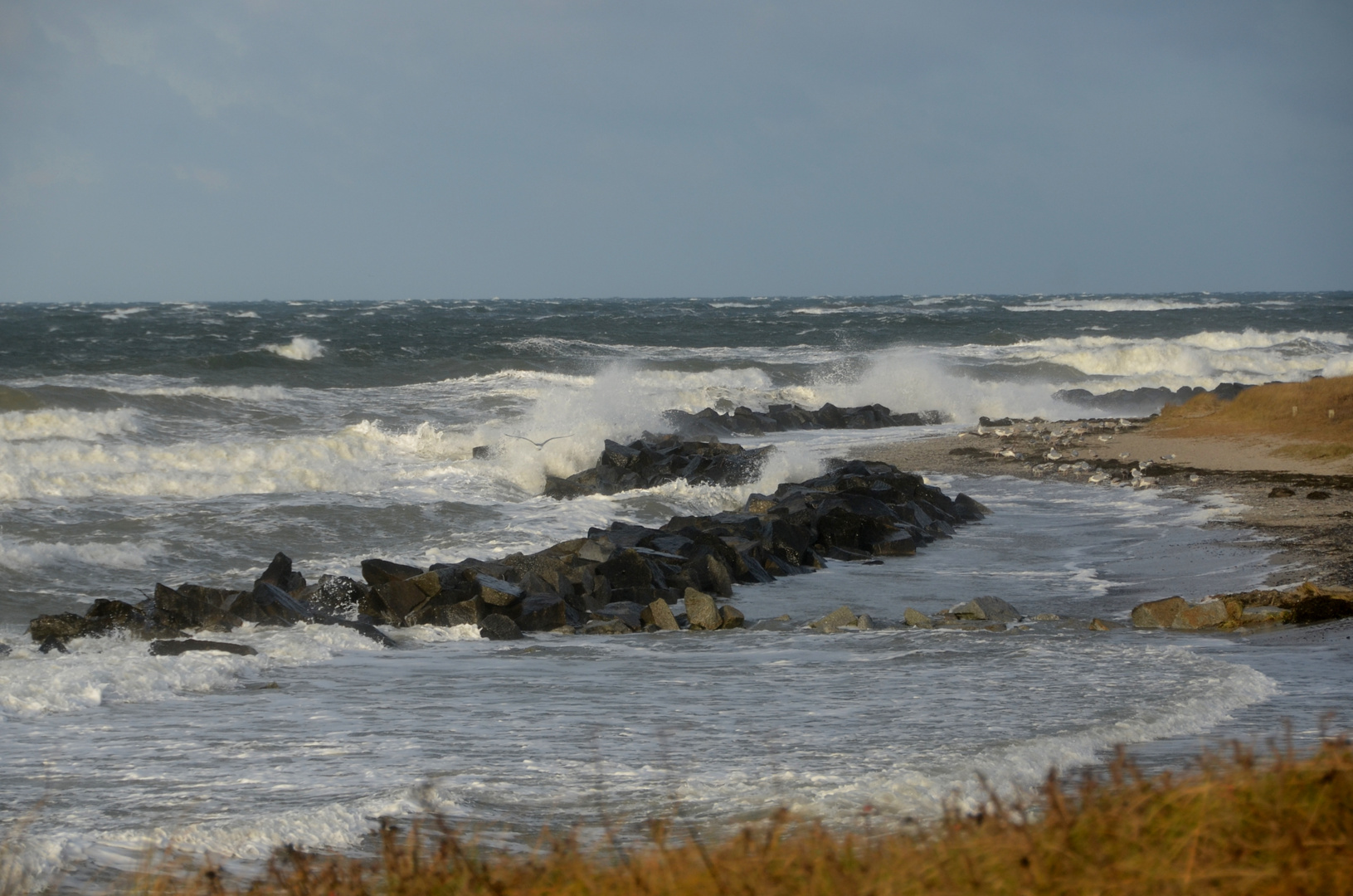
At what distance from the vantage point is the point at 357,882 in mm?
2580

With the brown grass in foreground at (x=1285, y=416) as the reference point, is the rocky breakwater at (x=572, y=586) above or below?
below

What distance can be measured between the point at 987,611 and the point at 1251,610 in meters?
1.78

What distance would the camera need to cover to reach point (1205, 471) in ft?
54.7

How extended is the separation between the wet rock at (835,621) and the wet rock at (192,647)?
391cm

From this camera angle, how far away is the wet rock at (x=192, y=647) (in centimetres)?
728

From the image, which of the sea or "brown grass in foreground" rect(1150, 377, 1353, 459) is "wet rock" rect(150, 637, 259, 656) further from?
"brown grass in foreground" rect(1150, 377, 1353, 459)

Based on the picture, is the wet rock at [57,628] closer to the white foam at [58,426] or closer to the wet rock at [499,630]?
the wet rock at [499,630]

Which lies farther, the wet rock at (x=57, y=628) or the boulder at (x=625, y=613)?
the boulder at (x=625, y=613)

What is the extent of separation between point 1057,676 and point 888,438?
54.8 ft

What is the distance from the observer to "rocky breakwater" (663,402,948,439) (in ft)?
78.6

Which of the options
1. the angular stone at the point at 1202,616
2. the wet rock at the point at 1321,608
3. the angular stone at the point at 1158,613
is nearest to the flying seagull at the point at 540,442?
the angular stone at the point at 1158,613

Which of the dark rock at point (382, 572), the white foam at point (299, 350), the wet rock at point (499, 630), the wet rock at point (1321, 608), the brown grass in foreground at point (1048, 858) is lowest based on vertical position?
the wet rock at point (499, 630)

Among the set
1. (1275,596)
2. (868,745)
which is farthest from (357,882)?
(1275,596)

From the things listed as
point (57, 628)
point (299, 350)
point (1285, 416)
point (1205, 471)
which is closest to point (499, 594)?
point (57, 628)
